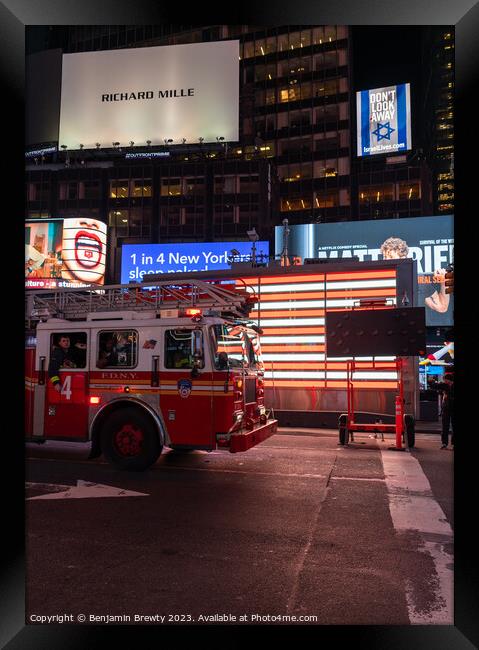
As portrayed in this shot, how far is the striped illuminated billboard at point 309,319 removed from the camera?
1634 centimetres

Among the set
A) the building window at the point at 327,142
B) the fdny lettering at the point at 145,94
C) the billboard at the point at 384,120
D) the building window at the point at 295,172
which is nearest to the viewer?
the fdny lettering at the point at 145,94

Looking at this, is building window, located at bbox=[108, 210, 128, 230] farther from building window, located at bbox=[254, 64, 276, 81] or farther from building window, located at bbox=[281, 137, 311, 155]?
building window, located at bbox=[254, 64, 276, 81]

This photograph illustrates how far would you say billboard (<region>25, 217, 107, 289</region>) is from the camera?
39219 mm

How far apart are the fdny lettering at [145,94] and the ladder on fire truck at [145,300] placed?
10884 millimetres

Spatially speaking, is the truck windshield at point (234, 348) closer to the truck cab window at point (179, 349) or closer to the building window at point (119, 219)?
the truck cab window at point (179, 349)

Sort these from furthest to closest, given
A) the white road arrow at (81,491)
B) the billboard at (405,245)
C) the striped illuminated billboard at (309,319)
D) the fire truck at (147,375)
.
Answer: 1. the billboard at (405,245)
2. the striped illuminated billboard at (309,319)
3. the fire truck at (147,375)
4. the white road arrow at (81,491)

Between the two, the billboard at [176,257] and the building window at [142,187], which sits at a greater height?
the building window at [142,187]

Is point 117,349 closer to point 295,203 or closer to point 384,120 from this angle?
point 384,120

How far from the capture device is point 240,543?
229 inches

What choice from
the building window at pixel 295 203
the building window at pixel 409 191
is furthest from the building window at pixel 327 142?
the building window at pixel 409 191

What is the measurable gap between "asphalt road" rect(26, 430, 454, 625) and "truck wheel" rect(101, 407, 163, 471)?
31 centimetres
